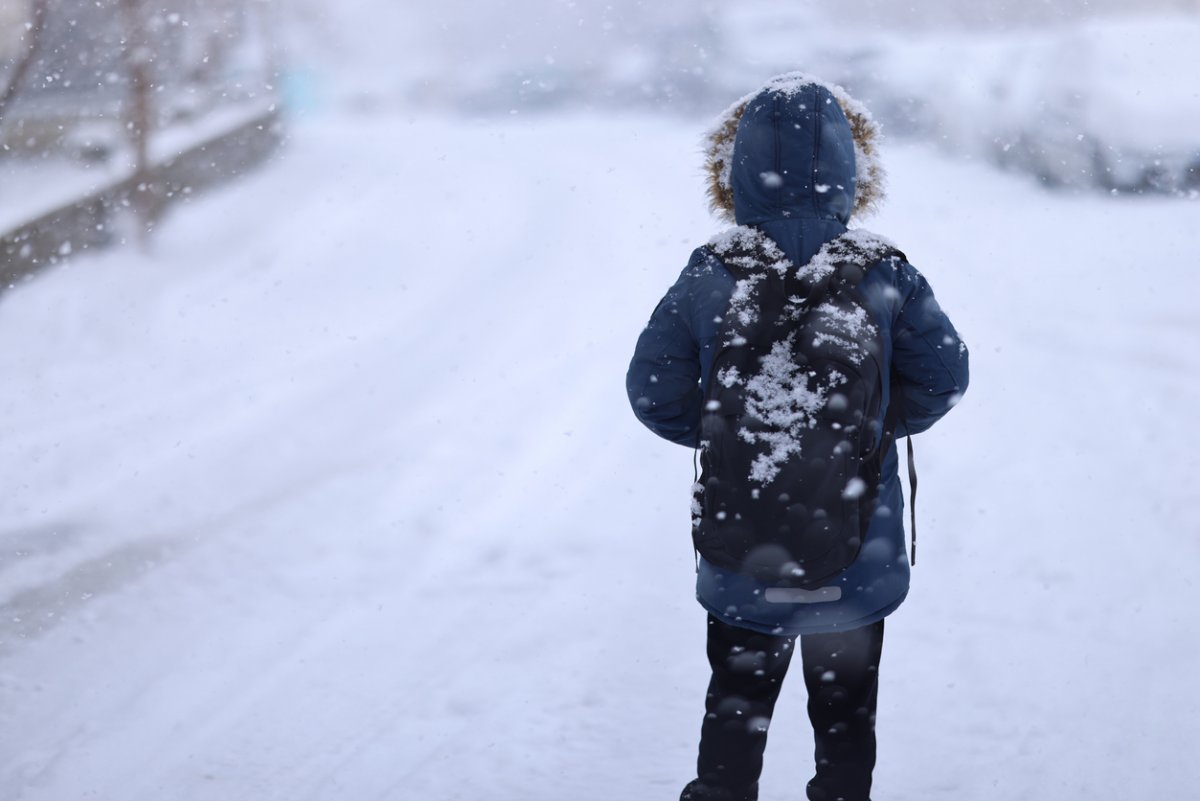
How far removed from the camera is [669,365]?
2.10 metres

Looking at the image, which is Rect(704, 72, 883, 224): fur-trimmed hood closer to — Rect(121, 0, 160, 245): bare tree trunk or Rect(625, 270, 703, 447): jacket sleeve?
Rect(625, 270, 703, 447): jacket sleeve

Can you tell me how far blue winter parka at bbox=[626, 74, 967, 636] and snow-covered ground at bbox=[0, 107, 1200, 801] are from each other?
97 centimetres

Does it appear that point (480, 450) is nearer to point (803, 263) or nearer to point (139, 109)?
point (803, 263)

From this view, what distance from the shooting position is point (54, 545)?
445cm

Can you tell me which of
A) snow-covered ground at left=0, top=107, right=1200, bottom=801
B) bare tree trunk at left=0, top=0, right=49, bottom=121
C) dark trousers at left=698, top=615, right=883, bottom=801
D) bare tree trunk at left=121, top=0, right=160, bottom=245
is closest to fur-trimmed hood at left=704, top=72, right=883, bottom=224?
dark trousers at left=698, top=615, right=883, bottom=801

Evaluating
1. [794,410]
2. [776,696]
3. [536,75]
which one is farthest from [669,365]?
[536,75]

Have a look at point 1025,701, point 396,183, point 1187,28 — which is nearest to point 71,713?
point 1025,701

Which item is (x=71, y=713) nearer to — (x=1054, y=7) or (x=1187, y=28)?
(x=1187, y=28)

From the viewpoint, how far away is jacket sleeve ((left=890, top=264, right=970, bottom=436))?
2.02 meters

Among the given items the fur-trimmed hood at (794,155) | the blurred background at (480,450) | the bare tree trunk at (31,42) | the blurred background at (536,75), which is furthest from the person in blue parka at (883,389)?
the bare tree trunk at (31,42)

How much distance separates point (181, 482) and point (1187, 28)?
1272cm

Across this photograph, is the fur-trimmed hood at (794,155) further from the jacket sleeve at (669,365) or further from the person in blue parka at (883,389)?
the jacket sleeve at (669,365)

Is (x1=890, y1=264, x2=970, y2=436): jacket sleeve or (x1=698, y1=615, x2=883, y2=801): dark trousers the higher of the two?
(x1=890, y1=264, x2=970, y2=436): jacket sleeve

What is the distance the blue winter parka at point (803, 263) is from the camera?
2.01 m
